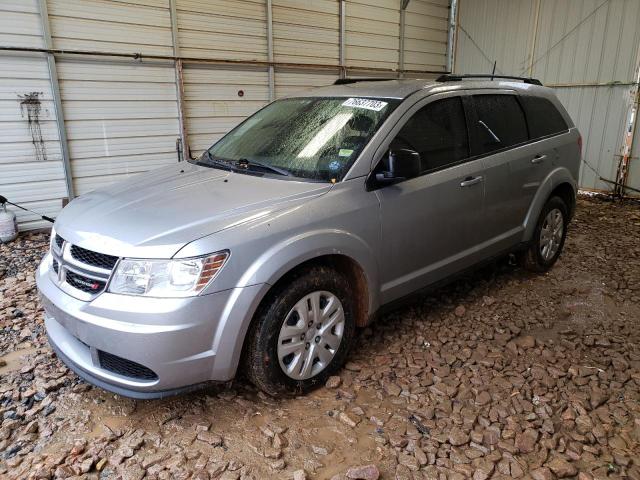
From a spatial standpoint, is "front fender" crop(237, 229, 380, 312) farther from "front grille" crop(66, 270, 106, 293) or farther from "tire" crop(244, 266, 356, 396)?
"front grille" crop(66, 270, 106, 293)

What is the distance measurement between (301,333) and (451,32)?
940cm

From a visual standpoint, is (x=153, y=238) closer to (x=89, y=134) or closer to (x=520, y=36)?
(x=89, y=134)

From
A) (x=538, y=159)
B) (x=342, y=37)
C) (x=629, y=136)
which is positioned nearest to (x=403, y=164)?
(x=538, y=159)

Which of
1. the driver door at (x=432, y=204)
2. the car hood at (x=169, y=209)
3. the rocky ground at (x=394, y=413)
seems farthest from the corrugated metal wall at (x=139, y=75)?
the driver door at (x=432, y=204)

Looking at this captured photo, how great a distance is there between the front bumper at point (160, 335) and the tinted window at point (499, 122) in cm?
222

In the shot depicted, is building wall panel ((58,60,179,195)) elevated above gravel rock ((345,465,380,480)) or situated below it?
above

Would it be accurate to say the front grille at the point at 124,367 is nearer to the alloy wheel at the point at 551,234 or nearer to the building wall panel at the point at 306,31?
the alloy wheel at the point at 551,234

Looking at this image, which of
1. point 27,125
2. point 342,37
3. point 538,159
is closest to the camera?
point 538,159

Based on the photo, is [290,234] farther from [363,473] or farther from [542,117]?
[542,117]

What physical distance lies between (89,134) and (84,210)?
A: 4211 millimetres

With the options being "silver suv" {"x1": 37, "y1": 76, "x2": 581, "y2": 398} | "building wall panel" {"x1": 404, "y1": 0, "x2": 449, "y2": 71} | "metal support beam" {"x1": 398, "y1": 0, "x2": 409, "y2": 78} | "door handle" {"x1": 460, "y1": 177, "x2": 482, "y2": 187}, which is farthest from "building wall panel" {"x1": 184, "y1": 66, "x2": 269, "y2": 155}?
"door handle" {"x1": 460, "y1": 177, "x2": 482, "y2": 187}

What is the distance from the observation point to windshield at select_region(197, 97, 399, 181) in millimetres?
2895

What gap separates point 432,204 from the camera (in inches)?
124

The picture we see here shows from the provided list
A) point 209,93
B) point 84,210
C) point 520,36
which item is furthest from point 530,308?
point 520,36
